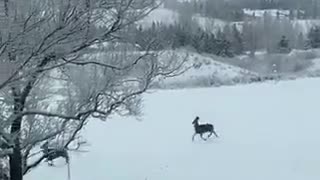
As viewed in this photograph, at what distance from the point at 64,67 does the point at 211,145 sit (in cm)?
840

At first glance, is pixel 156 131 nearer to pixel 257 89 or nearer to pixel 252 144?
pixel 252 144

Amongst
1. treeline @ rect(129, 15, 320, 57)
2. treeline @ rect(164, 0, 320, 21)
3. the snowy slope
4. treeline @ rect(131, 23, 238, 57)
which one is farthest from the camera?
treeline @ rect(164, 0, 320, 21)

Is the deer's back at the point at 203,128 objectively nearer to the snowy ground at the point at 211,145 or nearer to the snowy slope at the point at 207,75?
the snowy ground at the point at 211,145

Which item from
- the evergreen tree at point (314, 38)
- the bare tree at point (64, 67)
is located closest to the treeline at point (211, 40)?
the evergreen tree at point (314, 38)

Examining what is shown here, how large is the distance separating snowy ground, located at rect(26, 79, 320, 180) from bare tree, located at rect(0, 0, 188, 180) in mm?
3671

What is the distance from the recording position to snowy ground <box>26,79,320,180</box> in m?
12.0

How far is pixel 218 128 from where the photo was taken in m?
16.2

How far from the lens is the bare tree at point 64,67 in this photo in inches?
182

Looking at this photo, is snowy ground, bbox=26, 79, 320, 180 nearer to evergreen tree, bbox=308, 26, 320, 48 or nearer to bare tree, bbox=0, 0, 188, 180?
bare tree, bbox=0, 0, 188, 180

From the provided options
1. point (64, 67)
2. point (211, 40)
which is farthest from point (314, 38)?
point (64, 67)

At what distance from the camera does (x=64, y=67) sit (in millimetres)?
6230

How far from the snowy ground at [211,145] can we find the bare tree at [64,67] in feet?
12.0

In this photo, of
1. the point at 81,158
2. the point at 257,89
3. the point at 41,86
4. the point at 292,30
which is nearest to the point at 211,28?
the point at 292,30

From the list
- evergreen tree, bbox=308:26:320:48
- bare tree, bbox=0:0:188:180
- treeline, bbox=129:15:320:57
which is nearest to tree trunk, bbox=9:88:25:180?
bare tree, bbox=0:0:188:180
